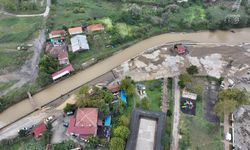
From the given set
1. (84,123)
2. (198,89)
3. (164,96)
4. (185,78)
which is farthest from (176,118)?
(84,123)

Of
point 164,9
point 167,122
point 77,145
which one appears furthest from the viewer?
point 164,9

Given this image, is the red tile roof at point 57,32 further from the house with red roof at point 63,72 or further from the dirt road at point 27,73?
the house with red roof at point 63,72

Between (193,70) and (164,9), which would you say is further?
→ (164,9)

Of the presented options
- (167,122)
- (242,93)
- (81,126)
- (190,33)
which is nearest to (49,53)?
(81,126)

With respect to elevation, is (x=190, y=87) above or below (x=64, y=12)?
below

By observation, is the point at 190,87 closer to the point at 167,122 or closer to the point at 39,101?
the point at 167,122

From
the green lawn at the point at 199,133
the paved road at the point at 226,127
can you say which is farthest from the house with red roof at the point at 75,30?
the paved road at the point at 226,127

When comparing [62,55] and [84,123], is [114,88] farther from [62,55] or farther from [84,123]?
[62,55]
